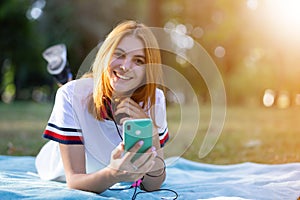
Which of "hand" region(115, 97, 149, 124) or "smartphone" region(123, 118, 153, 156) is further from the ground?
"hand" region(115, 97, 149, 124)

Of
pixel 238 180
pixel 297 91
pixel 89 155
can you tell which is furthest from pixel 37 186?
pixel 297 91

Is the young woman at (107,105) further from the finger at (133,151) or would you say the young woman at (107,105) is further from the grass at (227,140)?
the grass at (227,140)

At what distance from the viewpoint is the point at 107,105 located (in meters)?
1.81

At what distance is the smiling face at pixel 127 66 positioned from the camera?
5.74ft

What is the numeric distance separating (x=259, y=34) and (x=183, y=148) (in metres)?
10.3

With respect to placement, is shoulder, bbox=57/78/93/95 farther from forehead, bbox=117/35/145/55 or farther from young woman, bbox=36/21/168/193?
forehead, bbox=117/35/145/55

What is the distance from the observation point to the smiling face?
5.74 ft

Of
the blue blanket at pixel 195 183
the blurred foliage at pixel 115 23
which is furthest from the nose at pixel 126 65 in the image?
the blurred foliage at pixel 115 23

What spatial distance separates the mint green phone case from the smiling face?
1.14 feet

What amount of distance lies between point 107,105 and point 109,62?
176 millimetres

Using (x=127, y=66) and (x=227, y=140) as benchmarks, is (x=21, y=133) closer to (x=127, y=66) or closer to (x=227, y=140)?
(x=227, y=140)

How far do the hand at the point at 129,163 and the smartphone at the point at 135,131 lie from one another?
0.6 inches

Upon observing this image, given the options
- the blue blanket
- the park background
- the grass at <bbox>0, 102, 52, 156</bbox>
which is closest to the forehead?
the blue blanket

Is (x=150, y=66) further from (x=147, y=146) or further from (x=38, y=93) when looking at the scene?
(x=38, y=93)
